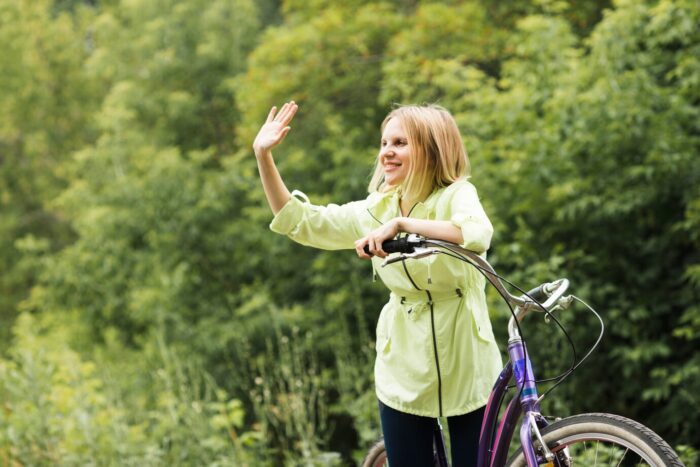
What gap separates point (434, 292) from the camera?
2086 mm

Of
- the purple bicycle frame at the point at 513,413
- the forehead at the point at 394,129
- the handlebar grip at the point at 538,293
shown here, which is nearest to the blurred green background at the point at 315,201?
the forehead at the point at 394,129

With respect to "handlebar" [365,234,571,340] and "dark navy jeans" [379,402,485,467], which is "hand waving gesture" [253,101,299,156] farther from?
"dark navy jeans" [379,402,485,467]

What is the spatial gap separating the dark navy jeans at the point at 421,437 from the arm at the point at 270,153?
640mm

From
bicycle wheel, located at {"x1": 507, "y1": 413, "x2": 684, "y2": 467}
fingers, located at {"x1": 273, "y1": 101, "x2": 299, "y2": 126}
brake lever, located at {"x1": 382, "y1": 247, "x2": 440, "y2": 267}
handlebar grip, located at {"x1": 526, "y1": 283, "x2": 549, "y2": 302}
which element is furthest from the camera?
fingers, located at {"x1": 273, "y1": 101, "x2": 299, "y2": 126}

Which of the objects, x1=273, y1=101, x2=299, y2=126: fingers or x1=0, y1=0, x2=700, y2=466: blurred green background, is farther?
x1=0, y1=0, x2=700, y2=466: blurred green background

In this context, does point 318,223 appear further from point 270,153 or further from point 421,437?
point 421,437

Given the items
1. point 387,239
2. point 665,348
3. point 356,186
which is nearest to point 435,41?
point 356,186

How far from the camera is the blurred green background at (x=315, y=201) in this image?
14.8ft

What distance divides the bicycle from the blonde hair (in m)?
0.23

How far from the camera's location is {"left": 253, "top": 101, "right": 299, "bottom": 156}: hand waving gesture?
84.0 inches

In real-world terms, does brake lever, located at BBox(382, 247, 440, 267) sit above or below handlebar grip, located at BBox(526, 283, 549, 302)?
above

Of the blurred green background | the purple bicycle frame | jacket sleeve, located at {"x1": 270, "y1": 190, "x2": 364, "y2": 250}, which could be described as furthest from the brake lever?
the blurred green background

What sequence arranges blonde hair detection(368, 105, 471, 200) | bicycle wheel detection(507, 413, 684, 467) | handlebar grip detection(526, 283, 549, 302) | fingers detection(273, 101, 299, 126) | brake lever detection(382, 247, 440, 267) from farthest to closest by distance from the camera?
fingers detection(273, 101, 299, 126)
blonde hair detection(368, 105, 471, 200)
handlebar grip detection(526, 283, 549, 302)
brake lever detection(382, 247, 440, 267)
bicycle wheel detection(507, 413, 684, 467)

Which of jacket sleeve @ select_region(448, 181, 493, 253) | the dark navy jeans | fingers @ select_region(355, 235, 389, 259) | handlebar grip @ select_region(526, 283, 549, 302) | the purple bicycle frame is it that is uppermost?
jacket sleeve @ select_region(448, 181, 493, 253)
